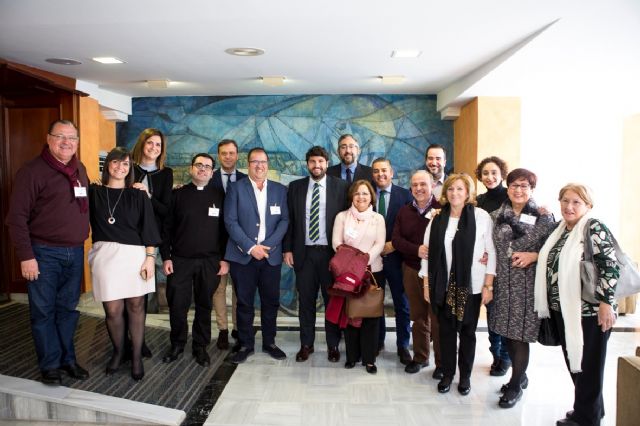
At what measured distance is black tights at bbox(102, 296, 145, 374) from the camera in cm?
351

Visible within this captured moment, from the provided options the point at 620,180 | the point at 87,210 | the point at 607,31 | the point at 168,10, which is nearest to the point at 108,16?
the point at 168,10

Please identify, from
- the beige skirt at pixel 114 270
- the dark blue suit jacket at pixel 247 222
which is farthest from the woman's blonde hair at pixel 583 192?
the beige skirt at pixel 114 270

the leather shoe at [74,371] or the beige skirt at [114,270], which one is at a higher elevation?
the beige skirt at [114,270]

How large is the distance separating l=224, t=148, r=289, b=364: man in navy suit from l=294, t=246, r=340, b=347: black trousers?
0.77ft

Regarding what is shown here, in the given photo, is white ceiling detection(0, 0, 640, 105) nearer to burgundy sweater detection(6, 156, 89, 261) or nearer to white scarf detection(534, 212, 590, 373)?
burgundy sweater detection(6, 156, 89, 261)

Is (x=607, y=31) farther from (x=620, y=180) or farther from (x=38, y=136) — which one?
(x=38, y=136)

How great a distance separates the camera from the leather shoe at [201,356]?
4.04 m

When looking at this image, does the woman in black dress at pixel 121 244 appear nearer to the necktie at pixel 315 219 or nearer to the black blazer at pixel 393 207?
Answer: the necktie at pixel 315 219

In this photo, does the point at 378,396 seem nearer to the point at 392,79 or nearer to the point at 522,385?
the point at 522,385

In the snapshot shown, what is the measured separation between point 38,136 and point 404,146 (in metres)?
4.92

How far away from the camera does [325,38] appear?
4.30 metres

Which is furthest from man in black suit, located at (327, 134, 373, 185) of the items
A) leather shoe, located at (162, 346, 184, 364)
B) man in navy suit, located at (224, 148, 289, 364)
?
leather shoe, located at (162, 346, 184, 364)

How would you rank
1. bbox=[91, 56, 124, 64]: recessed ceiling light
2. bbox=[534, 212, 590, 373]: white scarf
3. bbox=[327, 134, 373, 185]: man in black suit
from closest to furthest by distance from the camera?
bbox=[534, 212, 590, 373]: white scarf
bbox=[327, 134, 373, 185]: man in black suit
bbox=[91, 56, 124, 64]: recessed ceiling light

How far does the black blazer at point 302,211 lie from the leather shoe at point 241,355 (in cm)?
86
